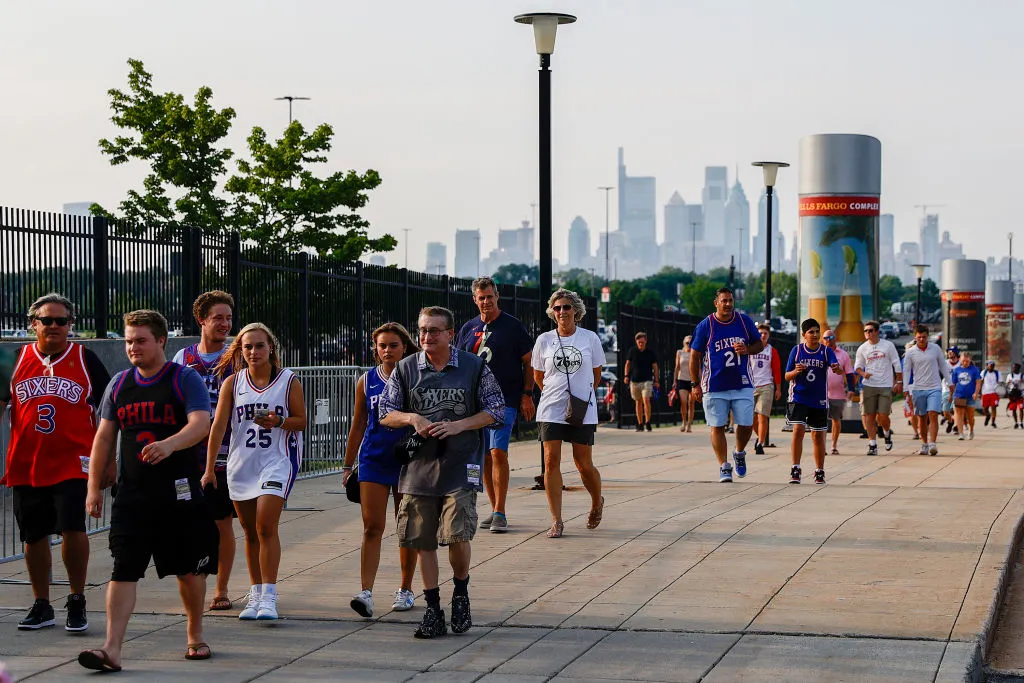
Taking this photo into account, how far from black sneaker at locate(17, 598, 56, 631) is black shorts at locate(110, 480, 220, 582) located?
1161 millimetres

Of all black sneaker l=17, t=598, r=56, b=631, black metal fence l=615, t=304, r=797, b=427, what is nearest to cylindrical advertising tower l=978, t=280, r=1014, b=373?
black metal fence l=615, t=304, r=797, b=427

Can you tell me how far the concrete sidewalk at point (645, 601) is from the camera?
652cm

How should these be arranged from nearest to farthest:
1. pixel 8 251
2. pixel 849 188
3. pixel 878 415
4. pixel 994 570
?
1. pixel 994 570
2. pixel 8 251
3. pixel 878 415
4. pixel 849 188

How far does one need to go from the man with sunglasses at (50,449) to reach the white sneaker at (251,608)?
0.79m

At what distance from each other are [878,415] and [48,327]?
1487 cm

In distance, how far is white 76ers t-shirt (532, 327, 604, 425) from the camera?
10492mm

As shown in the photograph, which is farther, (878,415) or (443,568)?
(878,415)

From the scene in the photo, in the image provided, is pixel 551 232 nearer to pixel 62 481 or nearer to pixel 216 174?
pixel 62 481

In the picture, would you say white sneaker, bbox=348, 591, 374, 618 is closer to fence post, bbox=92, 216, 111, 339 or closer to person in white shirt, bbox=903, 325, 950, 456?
fence post, bbox=92, 216, 111, 339

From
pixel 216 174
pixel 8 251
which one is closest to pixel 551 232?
pixel 8 251

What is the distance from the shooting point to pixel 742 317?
541 inches

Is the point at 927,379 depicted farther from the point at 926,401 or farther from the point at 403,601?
the point at 403,601

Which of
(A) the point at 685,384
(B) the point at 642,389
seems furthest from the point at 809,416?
(A) the point at 685,384

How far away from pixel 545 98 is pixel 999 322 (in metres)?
52.2
